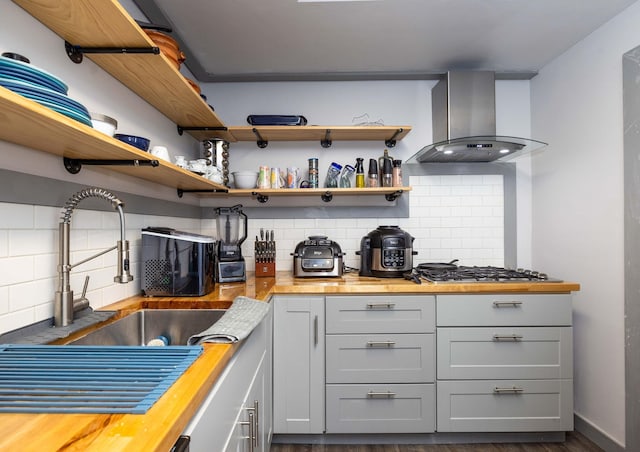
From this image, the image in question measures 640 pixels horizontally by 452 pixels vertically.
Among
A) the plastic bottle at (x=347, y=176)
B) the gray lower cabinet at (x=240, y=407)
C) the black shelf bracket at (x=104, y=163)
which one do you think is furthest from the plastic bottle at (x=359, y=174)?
the black shelf bracket at (x=104, y=163)

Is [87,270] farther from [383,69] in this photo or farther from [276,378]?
[383,69]

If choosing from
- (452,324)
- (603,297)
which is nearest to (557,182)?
(603,297)

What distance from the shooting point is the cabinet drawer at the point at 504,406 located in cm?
190

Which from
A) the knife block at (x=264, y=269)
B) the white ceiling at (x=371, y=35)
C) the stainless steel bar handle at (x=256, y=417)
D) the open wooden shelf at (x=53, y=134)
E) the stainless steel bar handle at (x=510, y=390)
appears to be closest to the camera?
the open wooden shelf at (x=53, y=134)

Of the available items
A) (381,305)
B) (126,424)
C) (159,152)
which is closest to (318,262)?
(381,305)

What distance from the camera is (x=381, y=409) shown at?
191cm

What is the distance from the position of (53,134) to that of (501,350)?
2.19m

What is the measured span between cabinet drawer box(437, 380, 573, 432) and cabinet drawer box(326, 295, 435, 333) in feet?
1.21

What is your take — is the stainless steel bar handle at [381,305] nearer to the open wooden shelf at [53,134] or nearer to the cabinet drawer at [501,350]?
the cabinet drawer at [501,350]

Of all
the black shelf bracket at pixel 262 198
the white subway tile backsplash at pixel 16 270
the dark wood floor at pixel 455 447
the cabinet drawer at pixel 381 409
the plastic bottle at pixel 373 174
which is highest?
the plastic bottle at pixel 373 174

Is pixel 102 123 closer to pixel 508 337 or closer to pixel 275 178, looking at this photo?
pixel 275 178

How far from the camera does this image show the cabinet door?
190cm

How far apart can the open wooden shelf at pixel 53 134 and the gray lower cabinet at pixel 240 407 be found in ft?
2.37

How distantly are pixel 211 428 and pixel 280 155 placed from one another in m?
2.04
